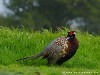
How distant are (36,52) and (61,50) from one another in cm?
121

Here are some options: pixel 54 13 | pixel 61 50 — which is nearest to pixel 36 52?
pixel 61 50

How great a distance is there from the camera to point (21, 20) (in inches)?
2530

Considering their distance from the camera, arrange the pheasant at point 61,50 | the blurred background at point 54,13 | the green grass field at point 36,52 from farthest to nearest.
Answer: the blurred background at point 54,13, the pheasant at point 61,50, the green grass field at point 36,52

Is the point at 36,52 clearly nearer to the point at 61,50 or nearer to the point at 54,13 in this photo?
the point at 61,50

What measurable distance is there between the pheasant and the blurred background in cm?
5056

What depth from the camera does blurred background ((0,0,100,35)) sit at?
2601 inches

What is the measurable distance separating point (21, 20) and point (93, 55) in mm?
50644

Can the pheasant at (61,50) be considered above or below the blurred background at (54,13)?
below

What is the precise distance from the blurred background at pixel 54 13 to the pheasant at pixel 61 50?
1991 inches

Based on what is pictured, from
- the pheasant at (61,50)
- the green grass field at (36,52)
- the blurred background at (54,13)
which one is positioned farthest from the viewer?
the blurred background at (54,13)

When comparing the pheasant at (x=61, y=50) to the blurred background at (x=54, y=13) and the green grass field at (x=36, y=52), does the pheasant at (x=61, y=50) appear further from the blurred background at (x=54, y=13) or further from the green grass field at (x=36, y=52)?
the blurred background at (x=54, y=13)

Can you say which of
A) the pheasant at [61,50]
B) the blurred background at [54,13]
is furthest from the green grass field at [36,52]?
the blurred background at [54,13]

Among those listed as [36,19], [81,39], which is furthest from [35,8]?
[81,39]

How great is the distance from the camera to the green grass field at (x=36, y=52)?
1184 cm
